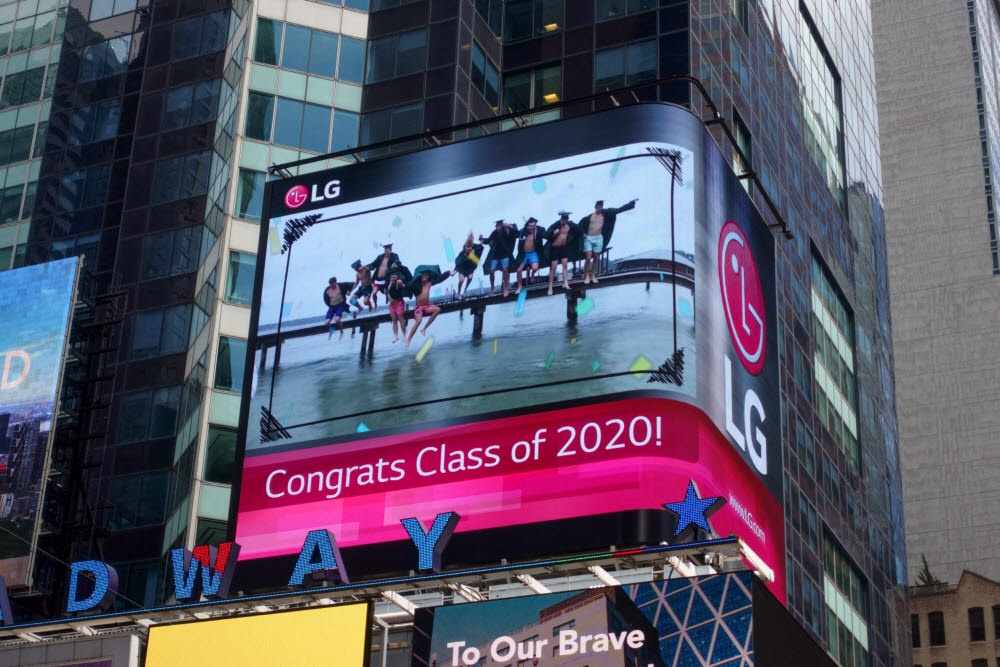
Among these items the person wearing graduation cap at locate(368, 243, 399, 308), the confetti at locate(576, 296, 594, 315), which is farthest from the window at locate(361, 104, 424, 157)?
the confetti at locate(576, 296, 594, 315)

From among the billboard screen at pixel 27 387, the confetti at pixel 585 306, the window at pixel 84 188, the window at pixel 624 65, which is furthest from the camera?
the window at pixel 84 188

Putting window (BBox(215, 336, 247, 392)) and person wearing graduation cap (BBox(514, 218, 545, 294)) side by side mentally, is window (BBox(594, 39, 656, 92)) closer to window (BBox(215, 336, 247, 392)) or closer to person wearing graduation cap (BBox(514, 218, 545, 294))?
window (BBox(215, 336, 247, 392))

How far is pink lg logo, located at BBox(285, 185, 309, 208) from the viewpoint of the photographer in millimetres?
47500

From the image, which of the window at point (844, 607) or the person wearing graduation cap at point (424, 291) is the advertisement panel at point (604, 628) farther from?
the window at point (844, 607)

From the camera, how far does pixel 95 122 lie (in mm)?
70375

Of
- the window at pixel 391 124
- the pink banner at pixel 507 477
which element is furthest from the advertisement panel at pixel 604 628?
the window at pixel 391 124

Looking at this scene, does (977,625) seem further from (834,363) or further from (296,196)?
(296,196)

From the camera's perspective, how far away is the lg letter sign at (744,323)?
43.8 m

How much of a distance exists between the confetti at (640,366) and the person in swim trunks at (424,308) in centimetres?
615

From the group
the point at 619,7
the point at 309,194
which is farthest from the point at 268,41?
the point at 309,194

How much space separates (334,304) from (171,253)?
63.3ft

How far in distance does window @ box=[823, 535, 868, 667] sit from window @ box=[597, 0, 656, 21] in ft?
77.9

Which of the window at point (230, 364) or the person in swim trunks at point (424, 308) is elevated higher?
the window at point (230, 364)

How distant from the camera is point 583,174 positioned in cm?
4478
